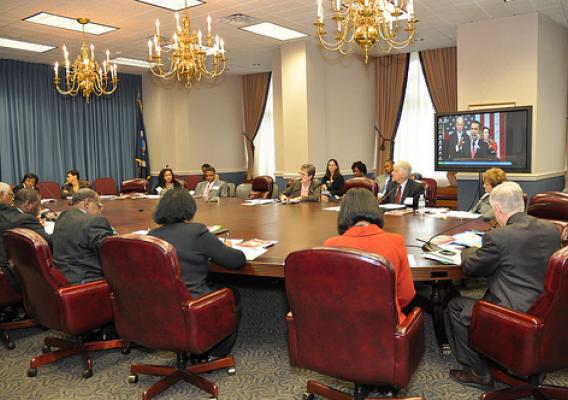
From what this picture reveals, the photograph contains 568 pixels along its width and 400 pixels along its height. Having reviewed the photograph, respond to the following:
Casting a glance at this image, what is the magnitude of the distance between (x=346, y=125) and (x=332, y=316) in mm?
7839

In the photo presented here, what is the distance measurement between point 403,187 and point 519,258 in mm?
3020

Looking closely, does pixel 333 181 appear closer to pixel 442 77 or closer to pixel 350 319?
pixel 442 77

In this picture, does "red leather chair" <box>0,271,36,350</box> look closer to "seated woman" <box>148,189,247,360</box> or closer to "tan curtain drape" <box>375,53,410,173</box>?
"seated woman" <box>148,189,247,360</box>

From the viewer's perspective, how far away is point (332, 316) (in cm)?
212

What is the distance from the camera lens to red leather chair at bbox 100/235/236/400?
8.08ft

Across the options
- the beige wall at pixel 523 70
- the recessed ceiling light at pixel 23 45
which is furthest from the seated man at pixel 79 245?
the beige wall at pixel 523 70

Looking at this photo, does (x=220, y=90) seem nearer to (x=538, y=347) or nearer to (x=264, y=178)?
(x=264, y=178)

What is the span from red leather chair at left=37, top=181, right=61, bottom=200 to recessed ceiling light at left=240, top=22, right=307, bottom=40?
4.48 m

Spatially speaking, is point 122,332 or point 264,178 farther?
point 264,178

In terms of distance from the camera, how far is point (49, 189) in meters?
9.03

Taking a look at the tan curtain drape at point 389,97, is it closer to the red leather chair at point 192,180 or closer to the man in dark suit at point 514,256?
the red leather chair at point 192,180

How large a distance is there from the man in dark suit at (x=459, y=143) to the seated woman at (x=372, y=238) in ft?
16.9

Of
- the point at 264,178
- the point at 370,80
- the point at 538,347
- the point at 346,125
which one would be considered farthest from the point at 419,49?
the point at 538,347

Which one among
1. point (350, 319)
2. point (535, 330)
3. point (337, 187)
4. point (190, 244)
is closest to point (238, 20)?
point (337, 187)
